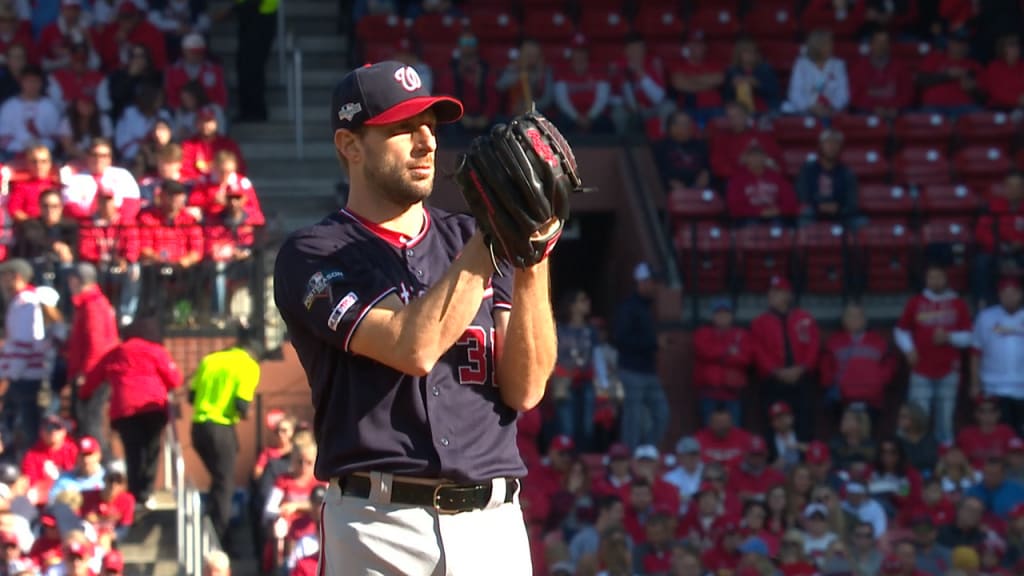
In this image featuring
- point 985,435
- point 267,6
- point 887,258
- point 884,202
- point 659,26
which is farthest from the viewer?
point 659,26

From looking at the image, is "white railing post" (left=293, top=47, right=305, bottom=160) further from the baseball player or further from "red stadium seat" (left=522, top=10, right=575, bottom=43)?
the baseball player

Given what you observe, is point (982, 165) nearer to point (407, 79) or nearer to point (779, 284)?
point (779, 284)

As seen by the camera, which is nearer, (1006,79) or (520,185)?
(520,185)

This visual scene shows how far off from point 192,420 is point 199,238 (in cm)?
179

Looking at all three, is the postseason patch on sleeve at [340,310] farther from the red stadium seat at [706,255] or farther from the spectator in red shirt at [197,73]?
the spectator in red shirt at [197,73]

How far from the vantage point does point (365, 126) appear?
3.88 meters

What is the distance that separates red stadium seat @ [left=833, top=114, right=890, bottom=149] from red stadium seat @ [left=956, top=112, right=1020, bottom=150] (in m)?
0.65

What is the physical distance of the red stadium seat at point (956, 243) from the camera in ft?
45.0

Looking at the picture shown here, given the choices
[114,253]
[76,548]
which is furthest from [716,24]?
[76,548]

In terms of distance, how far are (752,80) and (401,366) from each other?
39.2ft

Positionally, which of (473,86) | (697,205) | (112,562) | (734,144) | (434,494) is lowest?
(112,562)

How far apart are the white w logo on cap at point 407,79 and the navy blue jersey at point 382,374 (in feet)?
0.99

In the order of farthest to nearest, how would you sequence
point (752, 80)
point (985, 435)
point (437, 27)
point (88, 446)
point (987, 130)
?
point (437, 27)
point (752, 80)
point (987, 130)
point (985, 435)
point (88, 446)

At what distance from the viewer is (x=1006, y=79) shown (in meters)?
15.6
